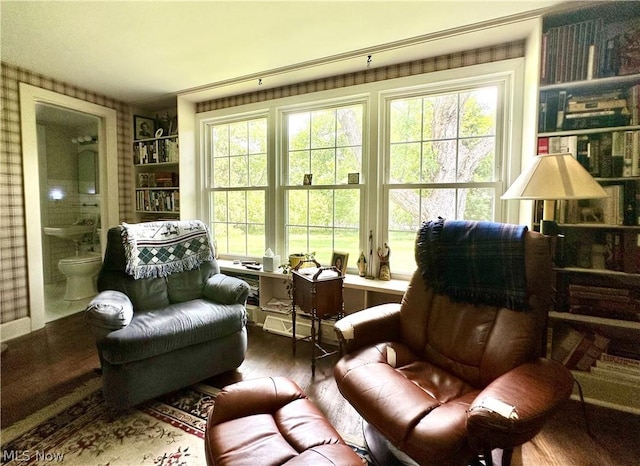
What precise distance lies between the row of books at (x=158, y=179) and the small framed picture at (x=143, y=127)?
1.41 ft

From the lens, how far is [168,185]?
333 centimetres

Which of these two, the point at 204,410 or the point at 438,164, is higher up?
the point at 438,164

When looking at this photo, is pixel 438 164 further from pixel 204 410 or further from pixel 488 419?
pixel 204 410

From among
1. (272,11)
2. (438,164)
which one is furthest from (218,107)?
(438,164)

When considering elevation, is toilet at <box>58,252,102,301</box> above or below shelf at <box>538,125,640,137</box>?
below

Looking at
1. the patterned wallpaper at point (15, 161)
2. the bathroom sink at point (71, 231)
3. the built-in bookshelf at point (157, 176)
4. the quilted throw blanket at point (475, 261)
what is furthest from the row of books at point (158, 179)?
the quilted throw blanket at point (475, 261)

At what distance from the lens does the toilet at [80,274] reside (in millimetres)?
3232

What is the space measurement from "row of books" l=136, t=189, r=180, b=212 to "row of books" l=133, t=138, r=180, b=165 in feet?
1.13

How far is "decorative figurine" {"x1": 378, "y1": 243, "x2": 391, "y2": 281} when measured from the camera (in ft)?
8.02

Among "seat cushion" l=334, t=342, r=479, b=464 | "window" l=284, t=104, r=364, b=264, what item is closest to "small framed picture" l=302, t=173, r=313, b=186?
"window" l=284, t=104, r=364, b=264

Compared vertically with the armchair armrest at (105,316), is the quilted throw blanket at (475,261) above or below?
above

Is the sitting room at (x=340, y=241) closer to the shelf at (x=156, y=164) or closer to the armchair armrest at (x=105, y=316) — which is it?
the armchair armrest at (x=105, y=316)

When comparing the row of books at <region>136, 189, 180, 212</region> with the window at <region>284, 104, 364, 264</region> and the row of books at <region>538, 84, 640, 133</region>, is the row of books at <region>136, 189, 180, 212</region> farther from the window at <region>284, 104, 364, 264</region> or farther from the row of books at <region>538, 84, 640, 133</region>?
the row of books at <region>538, 84, 640, 133</region>

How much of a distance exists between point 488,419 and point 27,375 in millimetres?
2719
